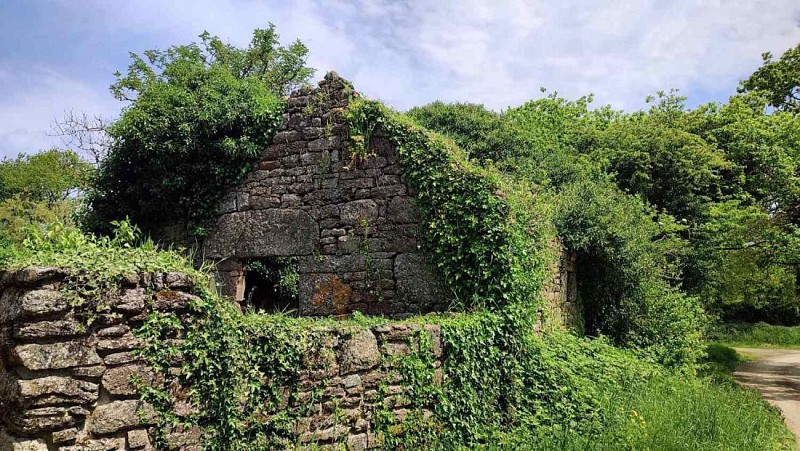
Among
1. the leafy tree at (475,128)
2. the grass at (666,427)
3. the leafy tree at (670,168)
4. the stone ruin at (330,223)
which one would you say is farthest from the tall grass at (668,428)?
the leafy tree at (670,168)

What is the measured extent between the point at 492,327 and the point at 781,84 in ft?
79.4

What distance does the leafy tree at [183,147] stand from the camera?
376 inches

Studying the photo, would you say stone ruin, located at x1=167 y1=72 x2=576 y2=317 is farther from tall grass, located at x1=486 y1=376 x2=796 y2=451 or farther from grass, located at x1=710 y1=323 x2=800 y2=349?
grass, located at x1=710 y1=323 x2=800 y2=349

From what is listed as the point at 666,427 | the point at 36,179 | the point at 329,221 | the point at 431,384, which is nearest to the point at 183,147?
the point at 329,221

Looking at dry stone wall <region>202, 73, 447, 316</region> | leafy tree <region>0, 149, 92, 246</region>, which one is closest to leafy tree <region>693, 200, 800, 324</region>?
dry stone wall <region>202, 73, 447, 316</region>

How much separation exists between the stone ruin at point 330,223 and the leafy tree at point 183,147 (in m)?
0.35

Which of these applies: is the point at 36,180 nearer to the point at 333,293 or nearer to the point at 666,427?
the point at 333,293

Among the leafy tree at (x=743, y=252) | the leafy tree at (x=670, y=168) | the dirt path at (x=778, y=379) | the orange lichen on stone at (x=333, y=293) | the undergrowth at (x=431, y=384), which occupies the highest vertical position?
the leafy tree at (x=670, y=168)

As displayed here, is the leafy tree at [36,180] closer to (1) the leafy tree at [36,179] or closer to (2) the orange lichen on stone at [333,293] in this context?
(1) the leafy tree at [36,179]

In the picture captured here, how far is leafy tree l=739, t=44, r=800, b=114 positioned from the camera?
2388cm

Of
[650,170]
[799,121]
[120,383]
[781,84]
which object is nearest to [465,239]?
[120,383]

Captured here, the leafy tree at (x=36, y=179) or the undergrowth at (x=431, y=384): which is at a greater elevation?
the leafy tree at (x=36, y=179)

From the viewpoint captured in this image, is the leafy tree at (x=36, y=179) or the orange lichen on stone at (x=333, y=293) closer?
the orange lichen on stone at (x=333, y=293)

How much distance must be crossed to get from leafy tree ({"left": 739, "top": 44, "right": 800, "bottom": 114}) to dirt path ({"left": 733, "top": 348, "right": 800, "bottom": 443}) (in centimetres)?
1056
